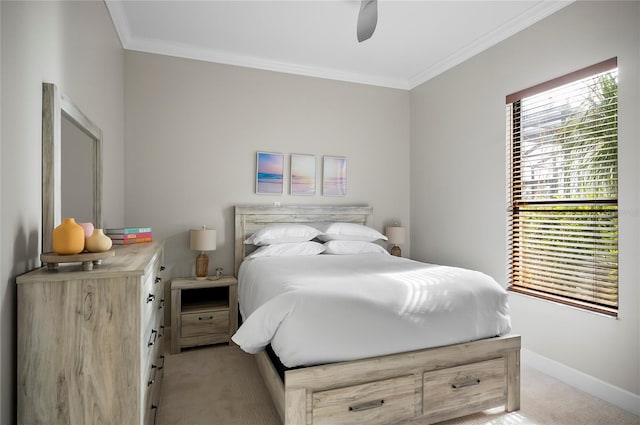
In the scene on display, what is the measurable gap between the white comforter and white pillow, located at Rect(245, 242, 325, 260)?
84 centimetres

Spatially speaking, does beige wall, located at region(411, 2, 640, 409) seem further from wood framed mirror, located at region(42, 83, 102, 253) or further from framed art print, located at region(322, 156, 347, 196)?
wood framed mirror, located at region(42, 83, 102, 253)

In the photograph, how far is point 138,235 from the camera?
7.63 ft

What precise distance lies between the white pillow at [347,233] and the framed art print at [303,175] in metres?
0.48

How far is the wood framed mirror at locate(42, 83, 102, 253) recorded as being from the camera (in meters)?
1.46

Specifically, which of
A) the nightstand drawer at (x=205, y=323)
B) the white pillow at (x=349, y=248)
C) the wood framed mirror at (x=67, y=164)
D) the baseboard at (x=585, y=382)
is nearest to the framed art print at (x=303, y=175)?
the white pillow at (x=349, y=248)

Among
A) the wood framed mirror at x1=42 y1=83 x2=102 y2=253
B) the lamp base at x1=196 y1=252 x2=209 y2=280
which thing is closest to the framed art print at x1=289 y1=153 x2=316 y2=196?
A: the lamp base at x1=196 y1=252 x2=209 y2=280

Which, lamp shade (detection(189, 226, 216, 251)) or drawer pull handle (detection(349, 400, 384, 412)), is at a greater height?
lamp shade (detection(189, 226, 216, 251))

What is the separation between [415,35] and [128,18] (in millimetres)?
2537

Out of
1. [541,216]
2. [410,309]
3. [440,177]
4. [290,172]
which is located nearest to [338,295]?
[410,309]

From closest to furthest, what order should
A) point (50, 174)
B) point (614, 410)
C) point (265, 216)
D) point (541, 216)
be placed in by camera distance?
point (50, 174), point (614, 410), point (541, 216), point (265, 216)

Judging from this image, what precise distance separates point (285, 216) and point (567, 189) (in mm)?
2518

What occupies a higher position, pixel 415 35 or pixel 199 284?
pixel 415 35

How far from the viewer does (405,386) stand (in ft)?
6.10

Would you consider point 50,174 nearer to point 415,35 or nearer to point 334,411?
point 334,411
